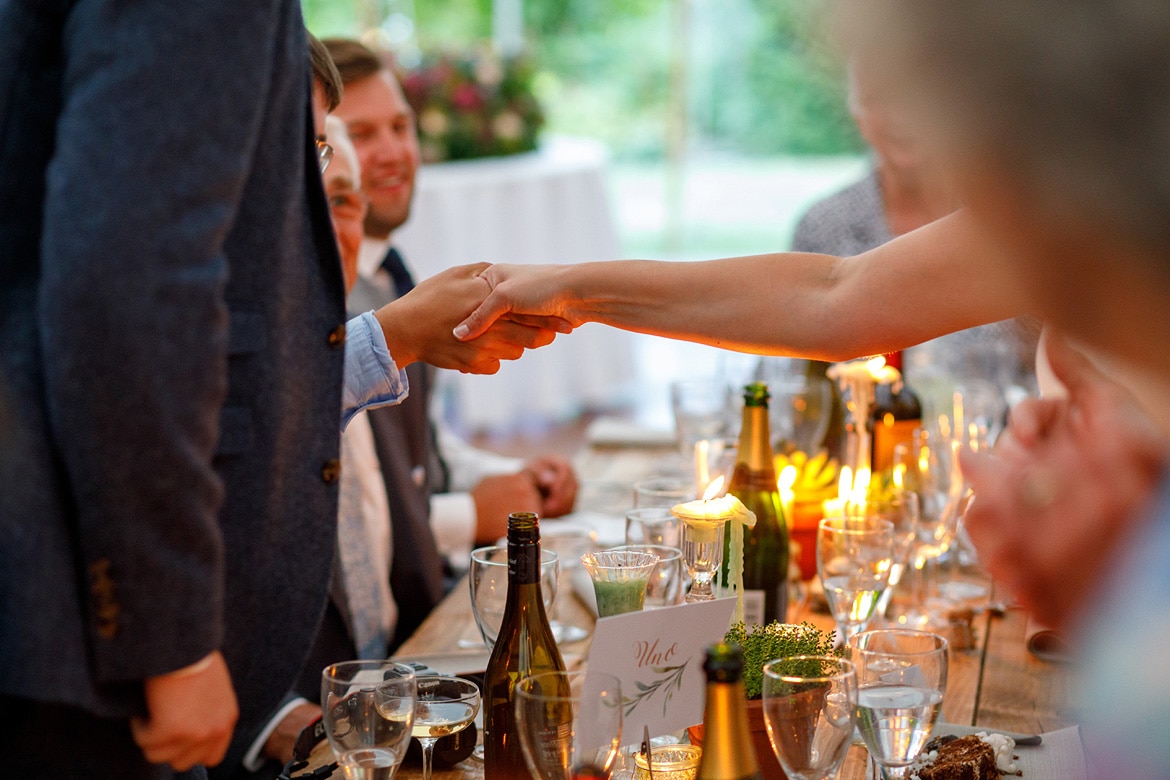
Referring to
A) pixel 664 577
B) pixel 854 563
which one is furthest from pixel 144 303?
pixel 854 563

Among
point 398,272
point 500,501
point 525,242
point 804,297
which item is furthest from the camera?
point 525,242

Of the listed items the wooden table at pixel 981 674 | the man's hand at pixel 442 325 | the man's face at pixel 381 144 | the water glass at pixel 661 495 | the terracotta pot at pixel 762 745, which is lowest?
the wooden table at pixel 981 674

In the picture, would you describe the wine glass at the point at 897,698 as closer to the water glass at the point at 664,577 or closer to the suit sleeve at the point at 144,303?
the water glass at the point at 664,577

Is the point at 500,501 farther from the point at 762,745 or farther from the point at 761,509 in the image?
the point at 762,745

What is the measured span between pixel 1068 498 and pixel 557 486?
1659 millimetres

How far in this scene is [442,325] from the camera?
142 centimetres

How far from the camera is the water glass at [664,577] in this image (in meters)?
1.22

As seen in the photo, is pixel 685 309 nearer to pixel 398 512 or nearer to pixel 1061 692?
pixel 1061 692

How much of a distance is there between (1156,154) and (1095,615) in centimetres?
25

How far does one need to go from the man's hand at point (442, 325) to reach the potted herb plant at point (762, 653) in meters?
0.52

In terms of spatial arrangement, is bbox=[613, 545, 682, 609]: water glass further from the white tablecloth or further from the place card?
the white tablecloth

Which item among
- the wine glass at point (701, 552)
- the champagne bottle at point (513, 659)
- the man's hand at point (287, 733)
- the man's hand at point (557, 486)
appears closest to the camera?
the champagne bottle at point (513, 659)

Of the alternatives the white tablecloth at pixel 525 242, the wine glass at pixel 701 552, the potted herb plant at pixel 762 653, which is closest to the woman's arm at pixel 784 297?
the wine glass at pixel 701 552

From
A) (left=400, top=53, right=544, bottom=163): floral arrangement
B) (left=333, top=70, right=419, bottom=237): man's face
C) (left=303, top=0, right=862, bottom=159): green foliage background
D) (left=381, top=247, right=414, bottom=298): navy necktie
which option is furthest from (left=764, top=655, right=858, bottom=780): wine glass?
(left=303, top=0, right=862, bottom=159): green foliage background
